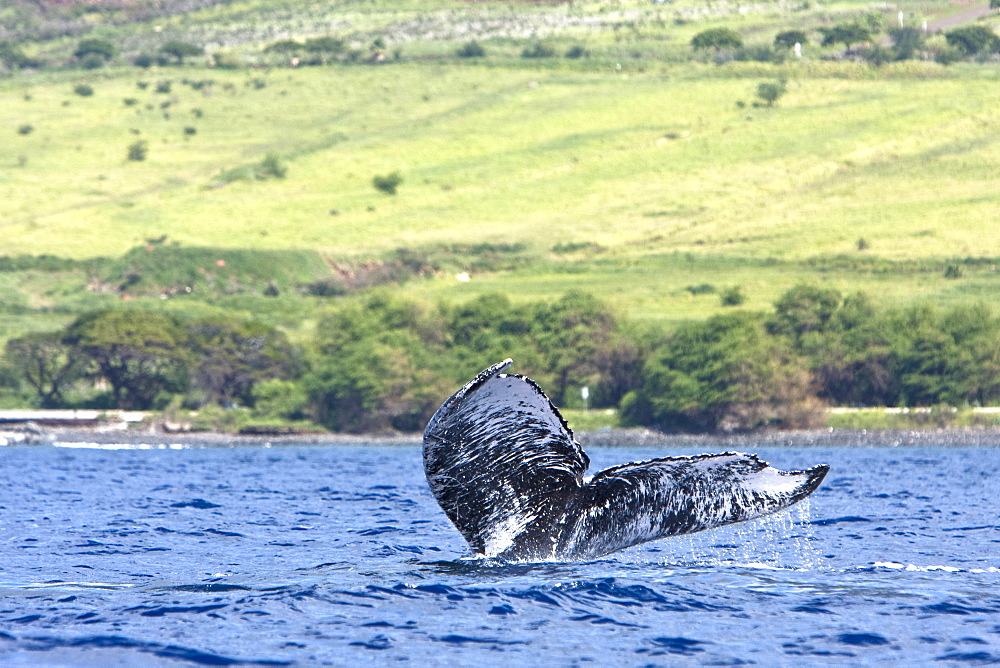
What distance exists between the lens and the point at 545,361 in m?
93.8

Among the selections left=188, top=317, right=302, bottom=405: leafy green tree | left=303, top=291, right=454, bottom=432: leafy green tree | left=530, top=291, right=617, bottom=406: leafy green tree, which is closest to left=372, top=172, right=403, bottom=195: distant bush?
left=303, top=291, right=454, bottom=432: leafy green tree

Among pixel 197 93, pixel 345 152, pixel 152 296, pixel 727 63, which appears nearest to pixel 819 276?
pixel 152 296

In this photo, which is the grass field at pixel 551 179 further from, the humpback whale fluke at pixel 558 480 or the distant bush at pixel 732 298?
the humpback whale fluke at pixel 558 480

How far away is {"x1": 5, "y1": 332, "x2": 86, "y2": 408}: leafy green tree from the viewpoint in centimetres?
9150

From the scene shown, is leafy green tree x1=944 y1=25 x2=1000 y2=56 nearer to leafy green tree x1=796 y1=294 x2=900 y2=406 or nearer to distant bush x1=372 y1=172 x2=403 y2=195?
distant bush x1=372 y1=172 x2=403 y2=195

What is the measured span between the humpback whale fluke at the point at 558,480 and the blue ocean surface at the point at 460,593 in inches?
47.2

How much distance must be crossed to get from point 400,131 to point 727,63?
2023 inches

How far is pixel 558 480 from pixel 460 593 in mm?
2823

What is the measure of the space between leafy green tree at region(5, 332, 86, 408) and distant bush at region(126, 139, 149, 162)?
266 ft

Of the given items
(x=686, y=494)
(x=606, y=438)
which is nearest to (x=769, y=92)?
(x=606, y=438)

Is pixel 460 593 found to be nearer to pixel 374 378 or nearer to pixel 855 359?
pixel 374 378

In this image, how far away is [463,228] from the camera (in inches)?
5832

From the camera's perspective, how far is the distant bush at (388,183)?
159m

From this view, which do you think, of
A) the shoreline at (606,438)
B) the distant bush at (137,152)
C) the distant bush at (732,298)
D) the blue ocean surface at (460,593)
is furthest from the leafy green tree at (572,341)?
the distant bush at (137,152)
